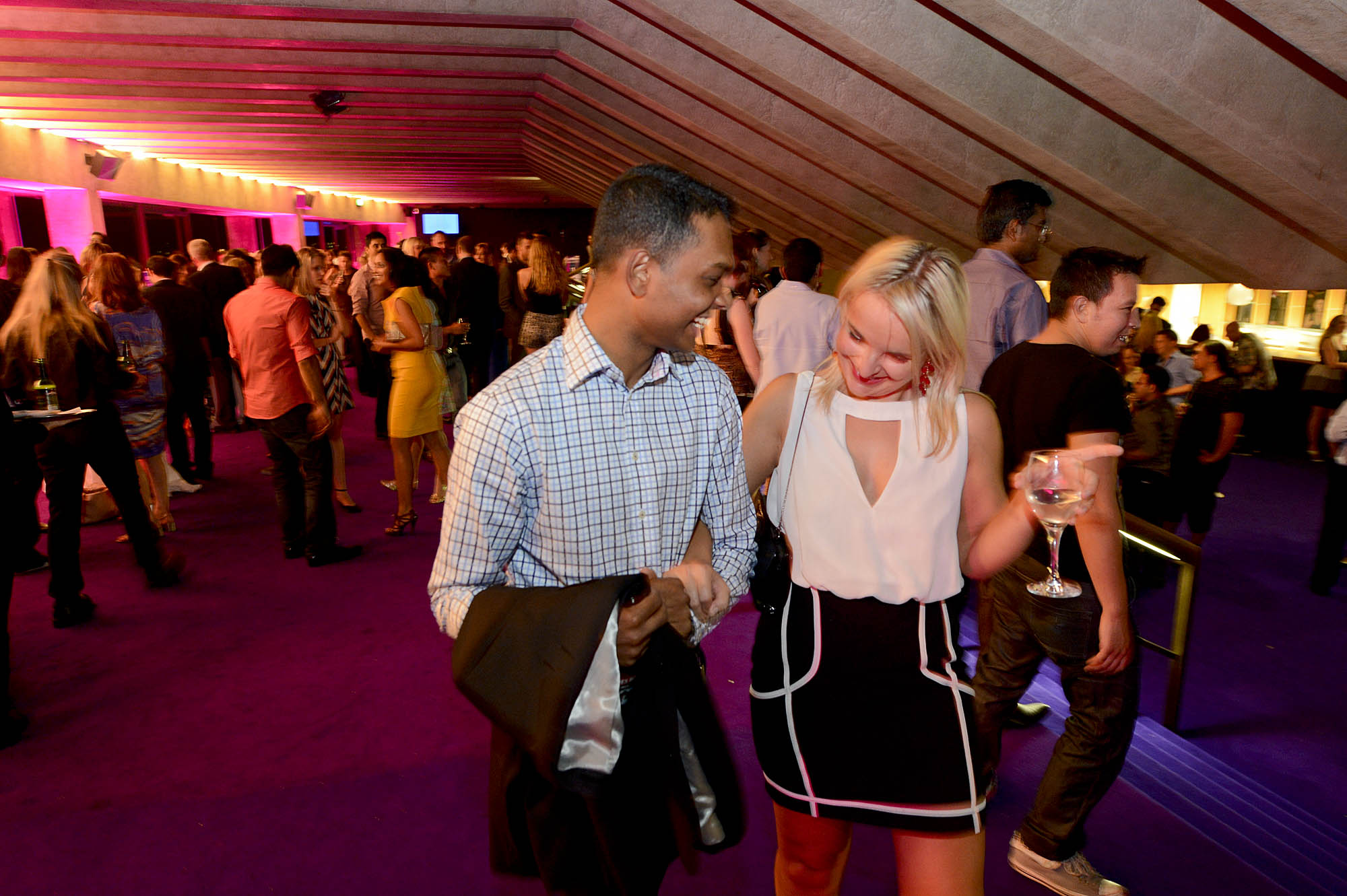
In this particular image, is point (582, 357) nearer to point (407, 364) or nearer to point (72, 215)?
point (407, 364)

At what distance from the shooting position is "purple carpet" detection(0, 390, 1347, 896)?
2.33 meters

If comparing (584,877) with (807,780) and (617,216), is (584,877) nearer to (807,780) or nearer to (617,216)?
(807,780)

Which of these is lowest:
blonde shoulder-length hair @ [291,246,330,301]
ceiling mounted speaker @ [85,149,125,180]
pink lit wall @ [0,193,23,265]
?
blonde shoulder-length hair @ [291,246,330,301]

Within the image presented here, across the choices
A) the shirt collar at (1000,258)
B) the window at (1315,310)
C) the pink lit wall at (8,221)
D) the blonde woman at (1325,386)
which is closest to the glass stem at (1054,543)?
the shirt collar at (1000,258)

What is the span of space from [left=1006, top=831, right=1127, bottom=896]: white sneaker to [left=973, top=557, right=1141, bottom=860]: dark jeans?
0.02 meters

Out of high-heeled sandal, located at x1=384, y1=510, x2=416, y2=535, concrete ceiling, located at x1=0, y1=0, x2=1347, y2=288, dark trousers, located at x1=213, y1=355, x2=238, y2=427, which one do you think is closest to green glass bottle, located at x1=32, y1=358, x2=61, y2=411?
high-heeled sandal, located at x1=384, y1=510, x2=416, y2=535

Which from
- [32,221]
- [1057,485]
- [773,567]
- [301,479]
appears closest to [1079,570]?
[1057,485]

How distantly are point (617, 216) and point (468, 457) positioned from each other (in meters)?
0.44

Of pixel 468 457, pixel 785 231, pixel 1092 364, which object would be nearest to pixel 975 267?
pixel 1092 364

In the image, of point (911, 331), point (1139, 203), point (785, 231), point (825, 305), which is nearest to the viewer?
point (911, 331)

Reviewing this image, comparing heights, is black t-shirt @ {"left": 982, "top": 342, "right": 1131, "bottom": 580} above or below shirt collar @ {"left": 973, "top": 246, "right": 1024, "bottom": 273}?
below

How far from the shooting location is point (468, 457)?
127 centimetres

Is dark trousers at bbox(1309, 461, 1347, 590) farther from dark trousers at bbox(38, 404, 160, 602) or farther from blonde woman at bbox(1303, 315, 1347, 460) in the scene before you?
dark trousers at bbox(38, 404, 160, 602)

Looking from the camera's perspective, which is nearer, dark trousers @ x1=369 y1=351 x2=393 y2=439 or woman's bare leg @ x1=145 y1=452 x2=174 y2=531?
woman's bare leg @ x1=145 y1=452 x2=174 y2=531
